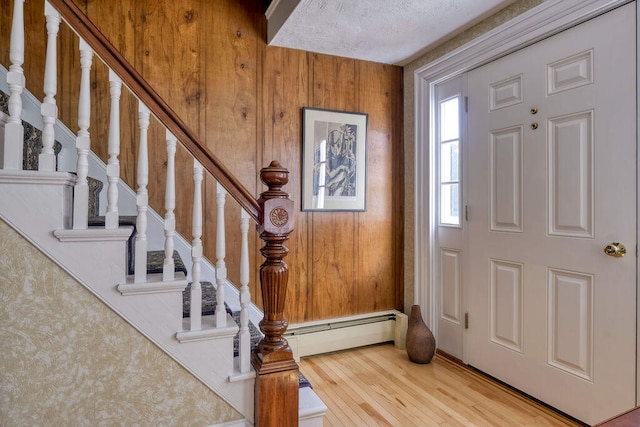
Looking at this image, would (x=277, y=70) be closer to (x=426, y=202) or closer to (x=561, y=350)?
(x=426, y=202)

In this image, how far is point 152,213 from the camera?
2129 mm

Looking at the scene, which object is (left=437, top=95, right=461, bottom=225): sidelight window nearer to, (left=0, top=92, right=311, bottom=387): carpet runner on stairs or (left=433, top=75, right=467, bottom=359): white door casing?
(left=433, top=75, right=467, bottom=359): white door casing

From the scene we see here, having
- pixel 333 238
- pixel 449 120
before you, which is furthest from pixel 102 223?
pixel 449 120

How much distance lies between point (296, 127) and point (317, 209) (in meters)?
0.63

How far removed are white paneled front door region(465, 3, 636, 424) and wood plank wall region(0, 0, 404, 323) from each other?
2.39ft

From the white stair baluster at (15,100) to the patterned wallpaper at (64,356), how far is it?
23 centimetres

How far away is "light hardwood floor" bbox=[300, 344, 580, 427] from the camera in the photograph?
1811mm

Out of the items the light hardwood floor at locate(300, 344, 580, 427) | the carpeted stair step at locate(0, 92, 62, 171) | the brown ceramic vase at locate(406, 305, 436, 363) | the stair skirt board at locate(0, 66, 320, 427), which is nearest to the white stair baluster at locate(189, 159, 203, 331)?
the stair skirt board at locate(0, 66, 320, 427)

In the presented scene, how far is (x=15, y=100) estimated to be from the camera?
1177 mm

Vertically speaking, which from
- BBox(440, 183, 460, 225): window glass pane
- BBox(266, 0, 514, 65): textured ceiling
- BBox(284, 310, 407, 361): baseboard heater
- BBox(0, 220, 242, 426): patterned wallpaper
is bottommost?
BBox(284, 310, 407, 361): baseboard heater

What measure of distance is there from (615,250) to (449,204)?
1.07m

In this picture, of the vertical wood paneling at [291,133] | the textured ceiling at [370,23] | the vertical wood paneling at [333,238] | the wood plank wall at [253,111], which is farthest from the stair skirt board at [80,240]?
the textured ceiling at [370,23]

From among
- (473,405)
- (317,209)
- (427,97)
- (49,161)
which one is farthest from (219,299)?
(427,97)

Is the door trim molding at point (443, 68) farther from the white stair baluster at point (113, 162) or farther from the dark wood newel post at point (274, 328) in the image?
the white stair baluster at point (113, 162)
